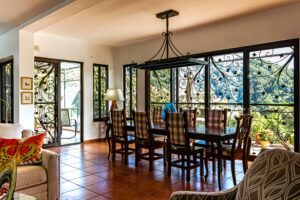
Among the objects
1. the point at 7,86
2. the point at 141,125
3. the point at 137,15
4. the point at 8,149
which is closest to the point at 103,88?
the point at 7,86

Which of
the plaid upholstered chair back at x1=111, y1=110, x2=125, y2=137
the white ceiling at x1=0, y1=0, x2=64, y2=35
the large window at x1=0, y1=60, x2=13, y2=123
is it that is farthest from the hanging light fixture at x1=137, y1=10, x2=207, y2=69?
the large window at x1=0, y1=60, x2=13, y2=123

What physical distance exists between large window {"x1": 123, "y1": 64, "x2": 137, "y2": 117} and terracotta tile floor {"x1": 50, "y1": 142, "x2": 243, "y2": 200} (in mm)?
2495

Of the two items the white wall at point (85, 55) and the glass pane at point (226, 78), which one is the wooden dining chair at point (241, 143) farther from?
the white wall at point (85, 55)

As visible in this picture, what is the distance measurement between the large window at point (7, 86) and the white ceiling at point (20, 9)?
3.36 feet

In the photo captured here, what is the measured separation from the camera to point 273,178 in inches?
58.2

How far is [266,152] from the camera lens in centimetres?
170

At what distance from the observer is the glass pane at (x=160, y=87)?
6.60 metres

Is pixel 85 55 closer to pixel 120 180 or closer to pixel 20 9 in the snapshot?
pixel 20 9

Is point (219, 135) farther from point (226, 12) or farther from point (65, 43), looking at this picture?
point (65, 43)

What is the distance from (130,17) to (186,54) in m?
1.77

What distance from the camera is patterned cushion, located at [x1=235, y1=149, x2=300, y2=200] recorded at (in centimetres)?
136

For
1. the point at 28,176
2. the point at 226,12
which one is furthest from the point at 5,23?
the point at 226,12

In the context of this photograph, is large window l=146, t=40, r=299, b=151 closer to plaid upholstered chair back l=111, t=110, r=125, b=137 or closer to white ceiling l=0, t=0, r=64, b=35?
plaid upholstered chair back l=111, t=110, r=125, b=137

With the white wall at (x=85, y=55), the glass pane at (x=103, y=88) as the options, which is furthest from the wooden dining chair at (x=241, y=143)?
the glass pane at (x=103, y=88)
